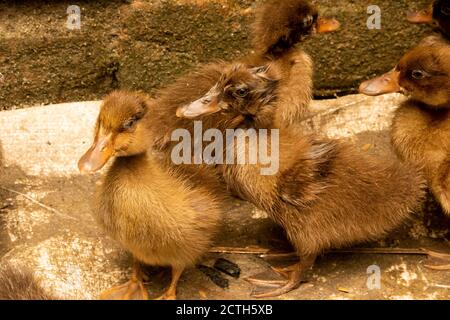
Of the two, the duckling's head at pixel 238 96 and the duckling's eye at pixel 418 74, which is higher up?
the duckling's eye at pixel 418 74

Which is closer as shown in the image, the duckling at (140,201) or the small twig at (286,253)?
the duckling at (140,201)

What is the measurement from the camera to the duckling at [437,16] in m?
2.83

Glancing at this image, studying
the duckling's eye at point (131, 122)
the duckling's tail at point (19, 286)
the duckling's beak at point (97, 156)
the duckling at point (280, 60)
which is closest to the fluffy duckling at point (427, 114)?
the duckling at point (280, 60)

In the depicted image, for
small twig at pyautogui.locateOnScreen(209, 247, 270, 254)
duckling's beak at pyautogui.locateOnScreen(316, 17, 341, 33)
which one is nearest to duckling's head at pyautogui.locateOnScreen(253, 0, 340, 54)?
duckling's beak at pyautogui.locateOnScreen(316, 17, 341, 33)

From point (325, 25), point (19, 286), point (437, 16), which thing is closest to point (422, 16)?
point (437, 16)

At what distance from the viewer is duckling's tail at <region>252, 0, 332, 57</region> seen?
2711 mm

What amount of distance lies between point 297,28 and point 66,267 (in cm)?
111

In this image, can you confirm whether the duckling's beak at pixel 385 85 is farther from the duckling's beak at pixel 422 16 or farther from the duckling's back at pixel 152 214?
the duckling's back at pixel 152 214

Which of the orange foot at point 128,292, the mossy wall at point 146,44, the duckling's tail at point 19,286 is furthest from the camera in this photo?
the mossy wall at point 146,44

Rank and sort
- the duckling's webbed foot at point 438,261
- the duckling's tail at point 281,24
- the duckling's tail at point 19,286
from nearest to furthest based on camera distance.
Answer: the duckling's tail at point 19,286 < the duckling's webbed foot at point 438,261 < the duckling's tail at point 281,24

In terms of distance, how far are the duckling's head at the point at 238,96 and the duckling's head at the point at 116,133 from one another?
0.19 metres

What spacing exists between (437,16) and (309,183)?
977mm

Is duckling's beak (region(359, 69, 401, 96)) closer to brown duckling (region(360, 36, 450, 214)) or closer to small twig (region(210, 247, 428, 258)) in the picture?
brown duckling (region(360, 36, 450, 214))
